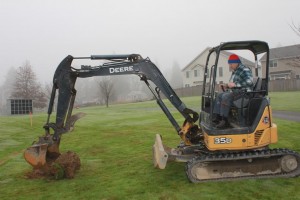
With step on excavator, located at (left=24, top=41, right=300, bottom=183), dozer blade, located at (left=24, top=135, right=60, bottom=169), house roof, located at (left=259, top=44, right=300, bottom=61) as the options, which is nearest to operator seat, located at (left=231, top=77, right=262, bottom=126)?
step on excavator, located at (left=24, top=41, right=300, bottom=183)

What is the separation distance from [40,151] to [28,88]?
64.0 meters

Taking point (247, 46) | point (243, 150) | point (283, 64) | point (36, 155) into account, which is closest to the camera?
point (243, 150)

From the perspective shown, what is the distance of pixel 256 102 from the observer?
7285 mm

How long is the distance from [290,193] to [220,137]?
1.78 m

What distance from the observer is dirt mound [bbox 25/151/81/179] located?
7.84m

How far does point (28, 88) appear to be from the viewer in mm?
67500

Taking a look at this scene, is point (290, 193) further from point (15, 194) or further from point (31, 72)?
point (31, 72)

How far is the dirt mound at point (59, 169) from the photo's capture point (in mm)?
7836

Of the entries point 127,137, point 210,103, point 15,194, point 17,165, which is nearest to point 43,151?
point 15,194

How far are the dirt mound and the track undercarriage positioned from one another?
7.42 feet

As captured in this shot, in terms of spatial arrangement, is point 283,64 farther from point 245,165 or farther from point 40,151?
point 40,151

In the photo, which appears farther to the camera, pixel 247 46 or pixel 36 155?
pixel 247 46

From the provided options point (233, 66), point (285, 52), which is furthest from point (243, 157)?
point (285, 52)

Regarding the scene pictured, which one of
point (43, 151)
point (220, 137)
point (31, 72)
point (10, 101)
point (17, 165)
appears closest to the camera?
point (220, 137)
